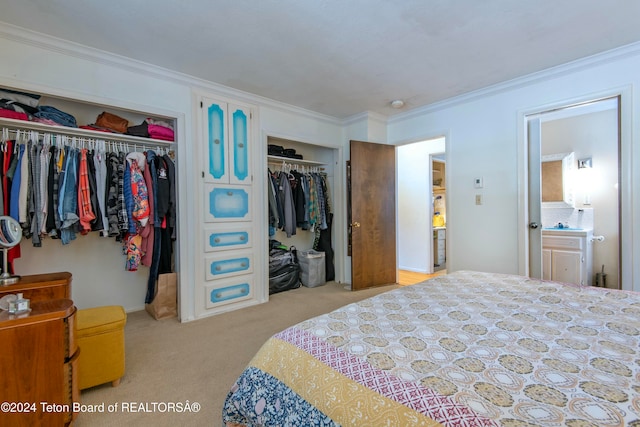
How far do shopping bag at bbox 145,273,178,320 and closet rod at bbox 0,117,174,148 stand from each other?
4.29 ft

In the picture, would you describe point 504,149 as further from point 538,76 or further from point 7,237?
point 7,237

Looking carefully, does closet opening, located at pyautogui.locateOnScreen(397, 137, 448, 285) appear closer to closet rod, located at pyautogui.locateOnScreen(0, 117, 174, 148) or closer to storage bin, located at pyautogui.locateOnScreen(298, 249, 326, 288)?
storage bin, located at pyautogui.locateOnScreen(298, 249, 326, 288)

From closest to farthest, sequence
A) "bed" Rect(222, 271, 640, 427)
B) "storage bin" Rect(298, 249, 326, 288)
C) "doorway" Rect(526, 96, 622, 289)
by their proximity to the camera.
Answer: "bed" Rect(222, 271, 640, 427), "doorway" Rect(526, 96, 622, 289), "storage bin" Rect(298, 249, 326, 288)

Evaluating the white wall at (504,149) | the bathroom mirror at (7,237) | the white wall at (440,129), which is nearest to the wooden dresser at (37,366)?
the bathroom mirror at (7,237)

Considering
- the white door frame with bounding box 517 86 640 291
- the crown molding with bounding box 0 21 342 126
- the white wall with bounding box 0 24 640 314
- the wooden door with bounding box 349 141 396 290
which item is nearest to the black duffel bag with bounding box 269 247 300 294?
the wooden door with bounding box 349 141 396 290

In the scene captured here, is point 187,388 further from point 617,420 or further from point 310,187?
point 310,187

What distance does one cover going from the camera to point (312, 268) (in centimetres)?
398

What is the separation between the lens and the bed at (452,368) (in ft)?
2.33

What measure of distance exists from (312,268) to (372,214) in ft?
3.62

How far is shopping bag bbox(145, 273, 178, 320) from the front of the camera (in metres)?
2.82

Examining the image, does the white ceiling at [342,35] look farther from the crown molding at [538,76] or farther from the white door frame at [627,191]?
the white door frame at [627,191]

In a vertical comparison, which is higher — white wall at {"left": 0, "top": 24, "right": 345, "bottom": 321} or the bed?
white wall at {"left": 0, "top": 24, "right": 345, "bottom": 321}

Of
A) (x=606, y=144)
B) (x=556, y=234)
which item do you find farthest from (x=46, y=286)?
(x=606, y=144)

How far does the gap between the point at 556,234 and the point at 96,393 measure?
181 inches
